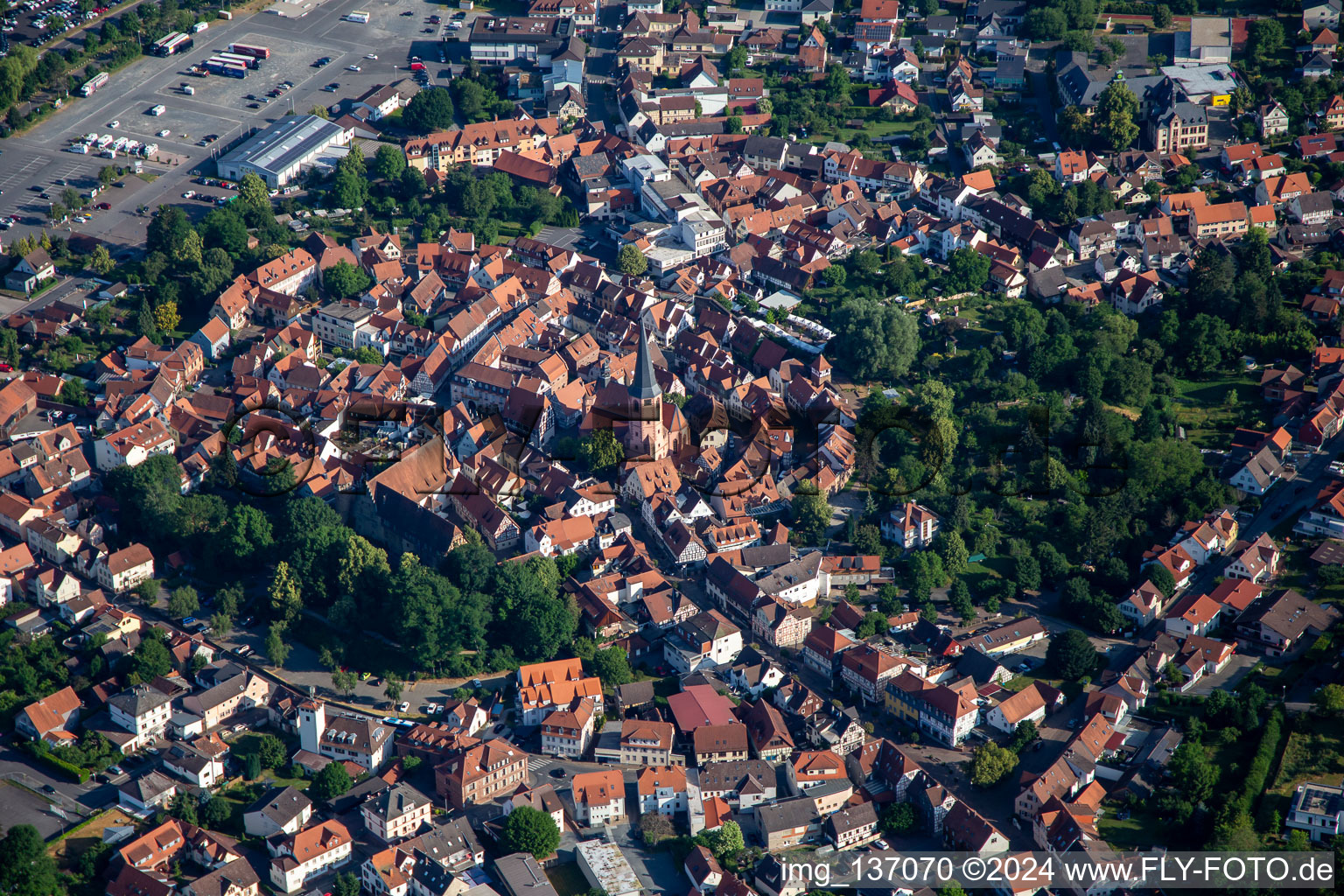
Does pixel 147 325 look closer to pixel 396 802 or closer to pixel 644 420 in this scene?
pixel 644 420

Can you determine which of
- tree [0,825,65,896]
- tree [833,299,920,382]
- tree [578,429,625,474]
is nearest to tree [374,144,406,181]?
tree [578,429,625,474]

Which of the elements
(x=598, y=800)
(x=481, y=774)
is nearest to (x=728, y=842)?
(x=598, y=800)

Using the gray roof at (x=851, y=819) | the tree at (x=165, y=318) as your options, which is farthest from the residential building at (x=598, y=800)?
the tree at (x=165, y=318)

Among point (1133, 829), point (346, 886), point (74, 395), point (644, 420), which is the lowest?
point (1133, 829)

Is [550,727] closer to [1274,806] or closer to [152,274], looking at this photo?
[1274,806]

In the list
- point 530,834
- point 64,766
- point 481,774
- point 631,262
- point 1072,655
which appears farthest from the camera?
point 631,262

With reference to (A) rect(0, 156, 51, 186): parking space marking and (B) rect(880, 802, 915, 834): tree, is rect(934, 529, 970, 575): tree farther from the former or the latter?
(A) rect(0, 156, 51, 186): parking space marking

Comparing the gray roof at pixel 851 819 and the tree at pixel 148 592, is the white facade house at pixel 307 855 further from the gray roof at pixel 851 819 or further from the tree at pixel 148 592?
the gray roof at pixel 851 819

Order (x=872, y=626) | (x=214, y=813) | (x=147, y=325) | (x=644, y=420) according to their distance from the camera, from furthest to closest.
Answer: (x=147, y=325) → (x=644, y=420) → (x=872, y=626) → (x=214, y=813)

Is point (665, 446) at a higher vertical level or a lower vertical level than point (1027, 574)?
higher
